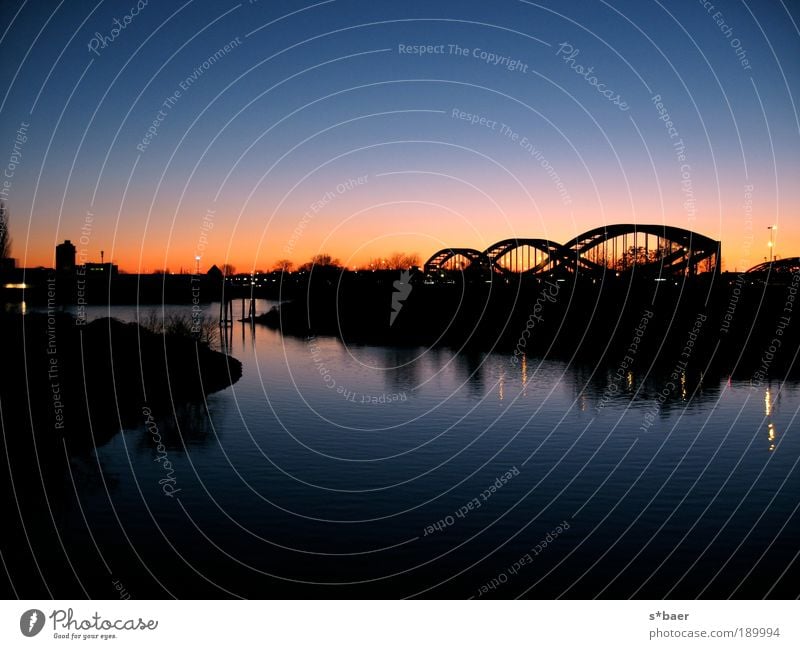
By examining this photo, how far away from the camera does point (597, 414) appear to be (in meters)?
36.4

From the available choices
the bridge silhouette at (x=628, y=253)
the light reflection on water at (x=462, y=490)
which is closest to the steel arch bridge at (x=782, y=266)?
the bridge silhouette at (x=628, y=253)

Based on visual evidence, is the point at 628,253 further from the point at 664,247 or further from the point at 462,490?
the point at 462,490

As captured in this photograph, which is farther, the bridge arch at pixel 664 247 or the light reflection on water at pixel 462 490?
the bridge arch at pixel 664 247

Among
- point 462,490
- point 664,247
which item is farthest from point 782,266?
point 462,490

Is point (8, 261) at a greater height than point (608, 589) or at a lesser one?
greater

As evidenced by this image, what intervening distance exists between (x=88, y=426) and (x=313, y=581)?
624 inches

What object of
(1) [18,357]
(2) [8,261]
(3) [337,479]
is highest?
(2) [8,261]

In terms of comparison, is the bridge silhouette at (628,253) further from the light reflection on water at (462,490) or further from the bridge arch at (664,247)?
the light reflection on water at (462,490)

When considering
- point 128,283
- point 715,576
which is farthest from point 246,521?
point 128,283

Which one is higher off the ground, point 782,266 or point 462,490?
point 782,266

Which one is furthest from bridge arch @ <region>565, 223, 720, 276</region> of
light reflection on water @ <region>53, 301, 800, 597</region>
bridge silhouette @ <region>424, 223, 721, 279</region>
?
light reflection on water @ <region>53, 301, 800, 597</region>

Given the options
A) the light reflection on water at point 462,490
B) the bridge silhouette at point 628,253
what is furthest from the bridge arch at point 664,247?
the light reflection on water at point 462,490

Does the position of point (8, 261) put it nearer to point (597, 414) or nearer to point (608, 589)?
point (597, 414)

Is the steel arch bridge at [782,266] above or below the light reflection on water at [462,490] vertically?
above
